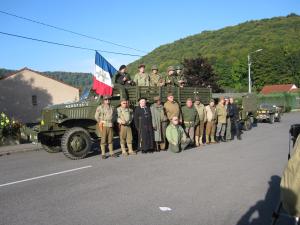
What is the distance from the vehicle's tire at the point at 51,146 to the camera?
13.1 meters

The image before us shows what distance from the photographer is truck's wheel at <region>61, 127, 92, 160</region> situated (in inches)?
449

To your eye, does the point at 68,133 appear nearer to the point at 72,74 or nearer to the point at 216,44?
the point at 72,74

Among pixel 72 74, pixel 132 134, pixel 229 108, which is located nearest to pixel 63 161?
pixel 132 134

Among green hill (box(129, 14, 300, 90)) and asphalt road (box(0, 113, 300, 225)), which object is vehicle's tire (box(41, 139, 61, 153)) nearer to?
asphalt road (box(0, 113, 300, 225))

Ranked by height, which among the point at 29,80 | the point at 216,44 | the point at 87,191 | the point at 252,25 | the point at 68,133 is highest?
the point at 252,25

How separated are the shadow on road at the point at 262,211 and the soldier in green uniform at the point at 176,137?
5557 mm

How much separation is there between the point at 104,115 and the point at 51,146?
2.72 metres

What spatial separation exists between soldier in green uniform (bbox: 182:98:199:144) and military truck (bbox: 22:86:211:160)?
1.11m

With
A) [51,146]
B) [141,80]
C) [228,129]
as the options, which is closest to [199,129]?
[228,129]

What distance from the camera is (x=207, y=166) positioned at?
31.8 feet

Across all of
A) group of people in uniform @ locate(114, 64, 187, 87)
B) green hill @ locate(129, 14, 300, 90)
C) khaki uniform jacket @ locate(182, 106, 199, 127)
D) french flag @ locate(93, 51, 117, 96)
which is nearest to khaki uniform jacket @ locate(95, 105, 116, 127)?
french flag @ locate(93, 51, 117, 96)

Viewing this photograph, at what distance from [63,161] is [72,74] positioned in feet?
219

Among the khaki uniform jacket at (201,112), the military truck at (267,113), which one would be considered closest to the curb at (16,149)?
the khaki uniform jacket at (201,112)

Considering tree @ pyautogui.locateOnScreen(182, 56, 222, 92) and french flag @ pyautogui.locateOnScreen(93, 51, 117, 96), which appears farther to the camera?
tree @ pyautogui.locateOnScreen(182, 56, 222, 92)
